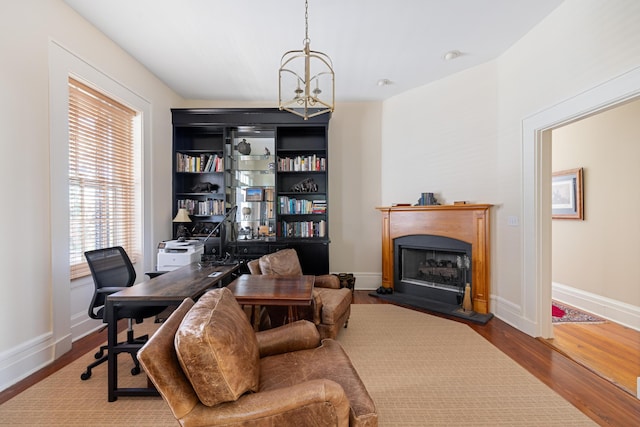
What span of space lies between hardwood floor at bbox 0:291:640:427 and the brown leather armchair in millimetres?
1503

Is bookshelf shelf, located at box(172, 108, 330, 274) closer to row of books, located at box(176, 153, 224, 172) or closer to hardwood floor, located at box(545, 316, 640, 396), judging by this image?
row of books, located at box(176, 153, 224, 172)

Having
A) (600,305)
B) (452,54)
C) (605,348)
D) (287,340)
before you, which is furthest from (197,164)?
(600,305)

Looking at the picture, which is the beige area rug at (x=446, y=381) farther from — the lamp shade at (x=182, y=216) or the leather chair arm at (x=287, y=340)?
the lamp shade at (x=182, y=216)

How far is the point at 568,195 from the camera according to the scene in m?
3.78

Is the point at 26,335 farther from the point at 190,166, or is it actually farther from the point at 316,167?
the point at 316,167

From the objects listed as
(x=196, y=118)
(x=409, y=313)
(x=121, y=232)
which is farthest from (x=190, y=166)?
(x=409, y=313)

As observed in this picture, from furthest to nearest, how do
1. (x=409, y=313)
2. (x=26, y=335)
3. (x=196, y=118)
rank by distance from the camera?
(x=196, y=118), (x=409, y=313), (x=26, y=335)

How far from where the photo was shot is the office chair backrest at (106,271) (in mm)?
2266

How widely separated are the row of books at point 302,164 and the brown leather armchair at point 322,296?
1618 millimetres

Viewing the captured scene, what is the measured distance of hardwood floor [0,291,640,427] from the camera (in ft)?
5.80

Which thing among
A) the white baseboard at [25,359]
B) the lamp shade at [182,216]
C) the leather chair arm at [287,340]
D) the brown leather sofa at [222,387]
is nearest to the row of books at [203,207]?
the lamp shade at [182,216]

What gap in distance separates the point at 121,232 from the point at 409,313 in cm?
367

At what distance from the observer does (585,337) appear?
279 cm

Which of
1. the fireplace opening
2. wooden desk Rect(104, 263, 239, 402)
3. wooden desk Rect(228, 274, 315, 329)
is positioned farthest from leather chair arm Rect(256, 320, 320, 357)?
the fireplace opening
